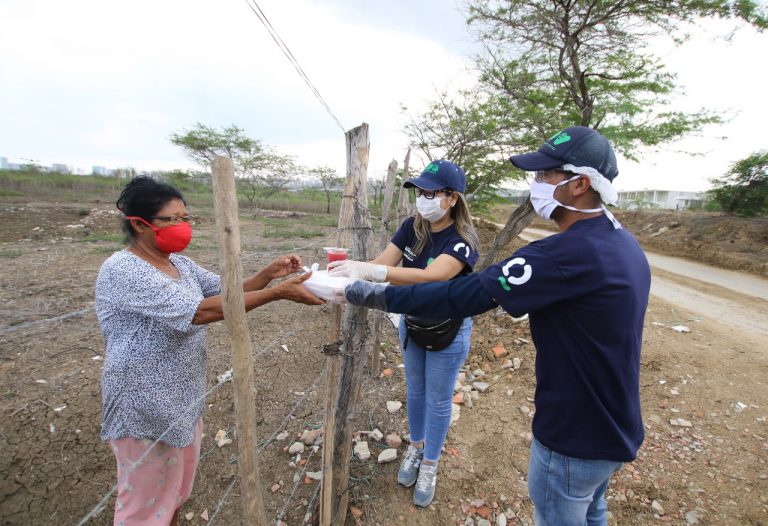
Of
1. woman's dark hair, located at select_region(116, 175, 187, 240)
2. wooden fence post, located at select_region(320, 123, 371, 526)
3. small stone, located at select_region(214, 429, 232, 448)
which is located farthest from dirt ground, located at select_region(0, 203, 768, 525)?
woman's dark hair, located at select_region(116, 175, 187, 240)

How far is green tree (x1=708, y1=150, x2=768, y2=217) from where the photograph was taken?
10609 mm

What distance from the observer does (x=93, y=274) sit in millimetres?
6625

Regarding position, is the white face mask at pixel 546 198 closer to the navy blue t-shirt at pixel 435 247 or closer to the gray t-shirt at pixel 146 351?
the navy blue t-shirt at pixel 435 247

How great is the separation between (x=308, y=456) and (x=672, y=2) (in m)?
7.50

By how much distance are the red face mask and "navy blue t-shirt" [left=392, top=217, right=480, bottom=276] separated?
1204 millimetres

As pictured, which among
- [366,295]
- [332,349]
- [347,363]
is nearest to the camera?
[366,295]

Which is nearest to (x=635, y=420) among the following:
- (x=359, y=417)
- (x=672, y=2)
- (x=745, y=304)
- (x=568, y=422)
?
(x=568, y=422)

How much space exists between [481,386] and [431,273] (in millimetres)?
2385

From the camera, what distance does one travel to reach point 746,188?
36.1ft

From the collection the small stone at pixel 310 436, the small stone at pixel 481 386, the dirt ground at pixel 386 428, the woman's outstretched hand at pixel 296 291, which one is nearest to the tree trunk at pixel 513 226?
the dirt ground at pixel 386 428

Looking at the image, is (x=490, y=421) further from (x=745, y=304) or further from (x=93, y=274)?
(x=93, y=274)

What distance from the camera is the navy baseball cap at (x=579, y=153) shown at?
1197 mm

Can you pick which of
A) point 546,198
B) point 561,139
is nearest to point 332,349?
point 546,198

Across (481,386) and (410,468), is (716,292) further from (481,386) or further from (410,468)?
(410,468)
